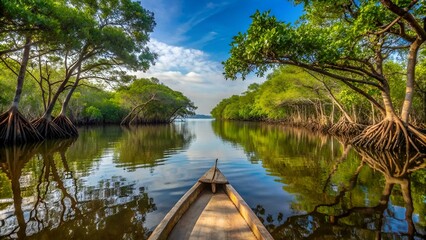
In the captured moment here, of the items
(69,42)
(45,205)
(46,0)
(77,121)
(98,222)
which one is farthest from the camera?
(77,121)

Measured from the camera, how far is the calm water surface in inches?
154

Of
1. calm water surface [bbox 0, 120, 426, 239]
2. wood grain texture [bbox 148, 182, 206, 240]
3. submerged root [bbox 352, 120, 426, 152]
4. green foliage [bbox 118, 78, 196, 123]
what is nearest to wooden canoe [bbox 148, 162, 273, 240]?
wood grain texture [bbox 148, 182, 206, 240]

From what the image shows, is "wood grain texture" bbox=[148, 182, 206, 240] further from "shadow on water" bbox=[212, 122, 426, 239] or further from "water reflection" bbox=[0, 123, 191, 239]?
"shadow on water" bbox=[212, 122, 426, 239]

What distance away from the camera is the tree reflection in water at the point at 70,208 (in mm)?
3775

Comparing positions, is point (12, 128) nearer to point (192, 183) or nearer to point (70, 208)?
point (70, 208)

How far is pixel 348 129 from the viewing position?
22.3 meters

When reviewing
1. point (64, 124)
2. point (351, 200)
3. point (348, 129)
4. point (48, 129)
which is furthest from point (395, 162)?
point (64, 124)

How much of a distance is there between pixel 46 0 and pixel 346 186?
12.9 meters

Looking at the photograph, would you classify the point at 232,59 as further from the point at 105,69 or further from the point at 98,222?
the point at 105,69

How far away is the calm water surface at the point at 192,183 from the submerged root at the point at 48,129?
7790 mm

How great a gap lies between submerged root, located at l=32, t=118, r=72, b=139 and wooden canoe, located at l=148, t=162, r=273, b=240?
1654 centimetres

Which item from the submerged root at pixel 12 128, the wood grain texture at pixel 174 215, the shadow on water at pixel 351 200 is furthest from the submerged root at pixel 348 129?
the submerged root at pixel 12 128

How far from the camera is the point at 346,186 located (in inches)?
254

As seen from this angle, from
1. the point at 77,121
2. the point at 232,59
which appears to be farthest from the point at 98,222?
the point at 77,121
